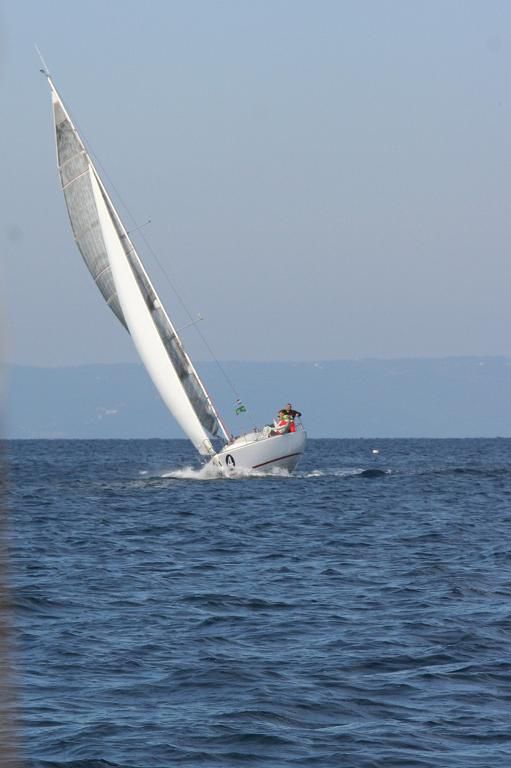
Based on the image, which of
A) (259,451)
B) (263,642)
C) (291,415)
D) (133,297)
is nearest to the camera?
(263,642)

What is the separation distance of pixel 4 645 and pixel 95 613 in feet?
50.0

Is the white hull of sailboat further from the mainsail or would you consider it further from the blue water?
the blue water

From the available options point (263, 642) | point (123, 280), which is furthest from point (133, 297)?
point (263, 642)

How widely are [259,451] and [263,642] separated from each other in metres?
30.6

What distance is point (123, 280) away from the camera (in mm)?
44875

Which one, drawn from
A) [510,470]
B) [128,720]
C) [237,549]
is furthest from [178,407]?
[128,720]

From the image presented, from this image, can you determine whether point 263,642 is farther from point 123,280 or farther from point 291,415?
point 291,415

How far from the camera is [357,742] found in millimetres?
10328

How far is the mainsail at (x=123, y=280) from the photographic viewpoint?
45.0 meters

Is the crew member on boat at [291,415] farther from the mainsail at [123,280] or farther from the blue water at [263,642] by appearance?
the blue water at [263,642]

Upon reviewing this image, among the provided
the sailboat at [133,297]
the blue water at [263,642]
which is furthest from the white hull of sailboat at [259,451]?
the blue water at [263,642]

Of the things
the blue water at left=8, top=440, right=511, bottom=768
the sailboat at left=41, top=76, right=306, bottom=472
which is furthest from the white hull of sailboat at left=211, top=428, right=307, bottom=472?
the blue water at left=8, top=440, right=511, bottom=768

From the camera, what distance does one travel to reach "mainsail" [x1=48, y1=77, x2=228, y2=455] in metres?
45.0

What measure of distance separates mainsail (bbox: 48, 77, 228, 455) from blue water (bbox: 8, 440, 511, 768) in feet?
43.7
